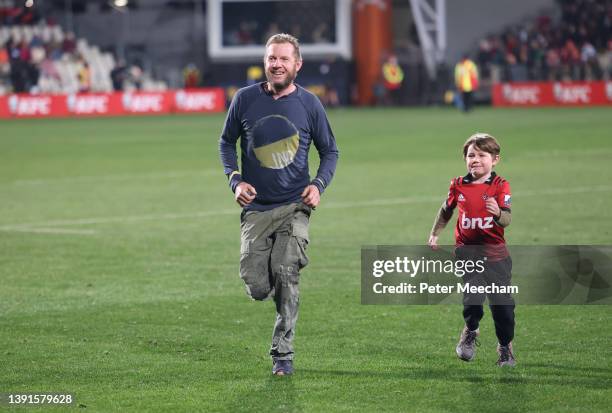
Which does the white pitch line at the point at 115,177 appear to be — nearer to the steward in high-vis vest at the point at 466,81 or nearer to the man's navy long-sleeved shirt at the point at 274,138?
the man's navy long-sleeved shirt at the point at 274,138

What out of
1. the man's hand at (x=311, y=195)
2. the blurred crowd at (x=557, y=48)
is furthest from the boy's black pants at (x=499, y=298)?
the blurred crowd at (x=557, y=48)

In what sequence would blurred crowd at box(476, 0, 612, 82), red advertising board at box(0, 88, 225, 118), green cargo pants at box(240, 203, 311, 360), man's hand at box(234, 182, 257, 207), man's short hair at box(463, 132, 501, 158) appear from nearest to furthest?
man's short hair at box(463, 132, 501, 158) < man's hand at box(234, 182, 257, 207) < green cargo pants at box(240, 203, 311, 360) < red advertising board at box(0, 88, 225, 118) < blurred crowd at box(476, 0, 612, 82)

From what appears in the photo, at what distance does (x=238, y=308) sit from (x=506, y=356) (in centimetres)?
306

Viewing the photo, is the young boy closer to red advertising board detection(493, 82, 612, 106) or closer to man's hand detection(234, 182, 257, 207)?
man's hand detection(234, 182, 257, 207)

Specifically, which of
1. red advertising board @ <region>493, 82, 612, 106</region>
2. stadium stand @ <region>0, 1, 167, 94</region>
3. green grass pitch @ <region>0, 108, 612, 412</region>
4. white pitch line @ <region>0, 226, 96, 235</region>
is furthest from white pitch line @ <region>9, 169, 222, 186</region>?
stadium stand @ <region>0, 1, 167, 94</region>

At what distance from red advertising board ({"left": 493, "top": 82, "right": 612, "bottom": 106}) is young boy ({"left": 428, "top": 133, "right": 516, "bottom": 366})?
3912cm

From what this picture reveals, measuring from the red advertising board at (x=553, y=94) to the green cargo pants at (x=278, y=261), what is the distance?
39.3 metres

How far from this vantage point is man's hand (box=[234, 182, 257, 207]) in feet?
25.0

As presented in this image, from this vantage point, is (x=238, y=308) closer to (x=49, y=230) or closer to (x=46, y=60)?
(x=49, y=230)

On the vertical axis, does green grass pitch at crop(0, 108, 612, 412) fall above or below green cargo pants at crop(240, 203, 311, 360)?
below

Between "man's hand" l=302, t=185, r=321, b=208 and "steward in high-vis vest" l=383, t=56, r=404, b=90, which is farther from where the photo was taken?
"steward in high-vis vest" l=383, t=56, r=404, b=90

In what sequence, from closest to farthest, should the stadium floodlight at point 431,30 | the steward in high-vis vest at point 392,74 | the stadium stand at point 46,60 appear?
the stadium stand at point 46,60
the steward in high-vis vest at point 392,74
the stadium floodlight at point 431,30

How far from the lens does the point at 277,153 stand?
25.4 ft

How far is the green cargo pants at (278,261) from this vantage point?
771cm
